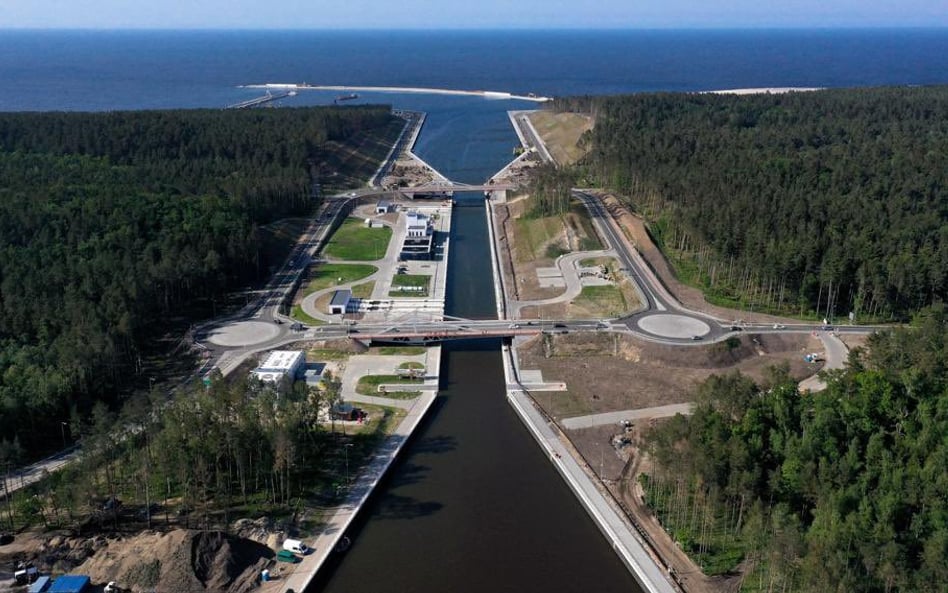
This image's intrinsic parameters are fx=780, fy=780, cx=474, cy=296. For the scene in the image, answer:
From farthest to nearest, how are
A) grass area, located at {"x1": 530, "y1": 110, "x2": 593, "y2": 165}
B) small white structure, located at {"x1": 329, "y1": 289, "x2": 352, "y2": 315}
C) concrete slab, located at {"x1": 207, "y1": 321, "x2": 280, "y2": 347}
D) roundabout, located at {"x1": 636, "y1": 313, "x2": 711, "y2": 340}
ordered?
grass area, located at {"x1": 530, "y1": 110, "x2": 593, "y2": 165}, small white structure, located at {"x1": 329, "y1": 289, "x2": 352, "y2": 315}, roundabout, located at {"x1": 636, "y1": 313, "x2": 711, "y2": 340}, concrete slab, located at {"x1": 207, "y1": 321, "x2": 280, "y2": 347}

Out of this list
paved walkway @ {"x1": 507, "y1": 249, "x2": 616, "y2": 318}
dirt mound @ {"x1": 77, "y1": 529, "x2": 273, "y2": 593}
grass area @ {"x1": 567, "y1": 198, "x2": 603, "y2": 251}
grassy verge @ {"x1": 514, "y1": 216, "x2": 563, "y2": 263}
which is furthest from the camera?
grassy verge @ {"x1": 514, "y1": 216, "x2": 563, "y2": 263}

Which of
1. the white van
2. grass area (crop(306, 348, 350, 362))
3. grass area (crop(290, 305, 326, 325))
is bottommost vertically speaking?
the white van

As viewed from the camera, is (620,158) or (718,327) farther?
(620,158)

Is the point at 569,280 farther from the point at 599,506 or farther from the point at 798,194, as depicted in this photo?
the point at 599,506

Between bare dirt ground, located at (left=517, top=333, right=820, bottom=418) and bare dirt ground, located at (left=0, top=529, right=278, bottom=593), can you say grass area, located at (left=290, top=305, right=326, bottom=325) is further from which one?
bare dirt ground, located at (left=0, top=529, right=278, bottom=593)

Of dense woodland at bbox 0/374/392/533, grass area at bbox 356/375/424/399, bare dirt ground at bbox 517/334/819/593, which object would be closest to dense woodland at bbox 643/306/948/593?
bare dirt ground at bbox 517/334/819/593

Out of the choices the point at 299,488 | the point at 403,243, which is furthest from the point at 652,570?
the point at 403,243

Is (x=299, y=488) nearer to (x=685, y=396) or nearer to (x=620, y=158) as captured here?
(x=685, y=396)
